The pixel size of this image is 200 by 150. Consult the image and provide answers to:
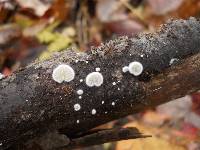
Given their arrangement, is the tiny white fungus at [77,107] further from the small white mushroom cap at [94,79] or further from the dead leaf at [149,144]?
the dead leaf at [149,144]

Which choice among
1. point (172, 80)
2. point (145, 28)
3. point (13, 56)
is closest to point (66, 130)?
point (172, 80)

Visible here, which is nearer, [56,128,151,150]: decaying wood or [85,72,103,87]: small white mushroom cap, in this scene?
[85,72,103,87]: small white mushroom cap

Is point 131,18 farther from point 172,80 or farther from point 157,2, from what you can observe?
point 172,80

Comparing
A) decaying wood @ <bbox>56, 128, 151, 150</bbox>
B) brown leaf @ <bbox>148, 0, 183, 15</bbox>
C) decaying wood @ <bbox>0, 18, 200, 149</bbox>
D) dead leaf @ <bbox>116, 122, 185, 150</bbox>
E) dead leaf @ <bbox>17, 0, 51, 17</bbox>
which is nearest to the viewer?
decaying wood @ <bbox>0, 18, 200, 149</bbox>

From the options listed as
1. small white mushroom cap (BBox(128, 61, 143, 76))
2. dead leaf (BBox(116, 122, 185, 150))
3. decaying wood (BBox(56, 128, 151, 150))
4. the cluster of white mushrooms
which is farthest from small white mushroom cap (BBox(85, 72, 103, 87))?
dead leaf (BBox(116, 122, 185, 150))

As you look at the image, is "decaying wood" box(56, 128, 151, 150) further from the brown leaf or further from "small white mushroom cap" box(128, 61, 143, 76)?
the brown leaf

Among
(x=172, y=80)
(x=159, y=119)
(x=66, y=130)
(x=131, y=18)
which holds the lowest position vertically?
(x=66, y=130)
